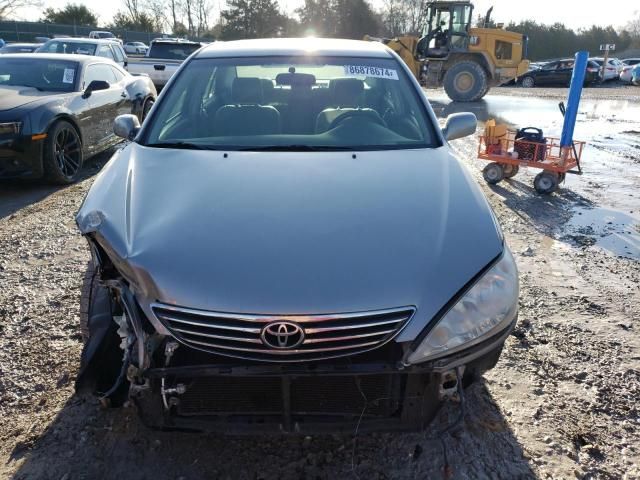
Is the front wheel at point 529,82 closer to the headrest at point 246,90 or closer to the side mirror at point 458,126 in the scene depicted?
the side mirror at point 458,126

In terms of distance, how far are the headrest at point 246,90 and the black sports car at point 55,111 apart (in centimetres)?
320

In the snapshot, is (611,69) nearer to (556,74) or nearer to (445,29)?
(556,74)

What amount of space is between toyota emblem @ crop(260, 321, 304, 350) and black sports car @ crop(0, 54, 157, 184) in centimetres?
488

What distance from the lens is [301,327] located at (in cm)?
166

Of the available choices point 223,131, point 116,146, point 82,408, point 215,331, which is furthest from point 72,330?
point 116,146

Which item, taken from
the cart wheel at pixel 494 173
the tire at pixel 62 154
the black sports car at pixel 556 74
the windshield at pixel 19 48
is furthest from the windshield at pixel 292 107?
the black sports car at pixel 556 74

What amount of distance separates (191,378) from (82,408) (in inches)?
35.7

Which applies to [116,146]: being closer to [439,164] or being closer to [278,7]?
[439,164]

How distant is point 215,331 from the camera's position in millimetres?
1706

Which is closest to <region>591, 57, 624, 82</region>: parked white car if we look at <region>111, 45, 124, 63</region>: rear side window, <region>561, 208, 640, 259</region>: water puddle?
<region>111, 45, 124, 63</region>: rear side window

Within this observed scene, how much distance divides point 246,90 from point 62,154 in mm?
3575

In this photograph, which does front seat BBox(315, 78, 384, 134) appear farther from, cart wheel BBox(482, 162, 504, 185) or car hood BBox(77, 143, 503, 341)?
cart wheel BBox(482, 162, 504, 185)

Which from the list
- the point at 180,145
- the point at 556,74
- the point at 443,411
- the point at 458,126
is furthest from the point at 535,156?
the point at 556,74

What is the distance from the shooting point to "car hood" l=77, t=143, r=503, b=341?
5.63ft
